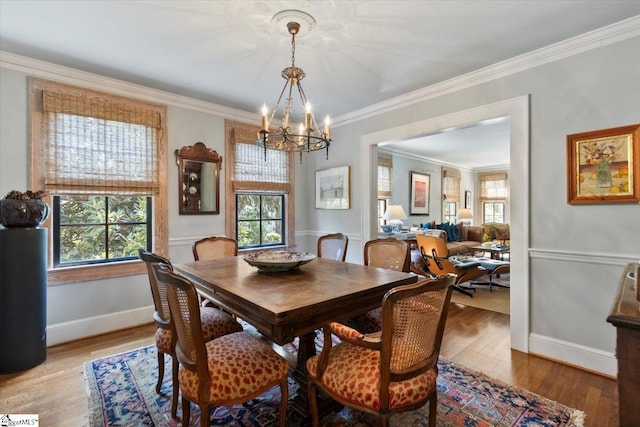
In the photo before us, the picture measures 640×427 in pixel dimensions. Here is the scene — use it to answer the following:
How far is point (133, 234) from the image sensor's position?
343 centimetres

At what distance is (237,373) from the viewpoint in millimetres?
1465

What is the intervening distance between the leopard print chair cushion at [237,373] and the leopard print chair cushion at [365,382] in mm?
216

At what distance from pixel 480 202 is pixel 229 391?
10.2 meters

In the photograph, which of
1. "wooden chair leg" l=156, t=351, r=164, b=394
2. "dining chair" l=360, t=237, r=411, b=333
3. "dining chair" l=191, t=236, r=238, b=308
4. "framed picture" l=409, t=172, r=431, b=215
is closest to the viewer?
"wooden chair leg" l=156, t=351, r=164, b=394

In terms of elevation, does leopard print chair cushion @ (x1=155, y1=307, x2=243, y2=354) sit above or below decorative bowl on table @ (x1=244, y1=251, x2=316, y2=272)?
below

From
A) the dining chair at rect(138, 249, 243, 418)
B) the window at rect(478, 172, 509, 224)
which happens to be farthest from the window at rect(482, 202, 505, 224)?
the dining chair at rect(138, 249, 243, 418)

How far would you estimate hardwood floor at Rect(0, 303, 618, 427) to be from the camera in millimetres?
1932

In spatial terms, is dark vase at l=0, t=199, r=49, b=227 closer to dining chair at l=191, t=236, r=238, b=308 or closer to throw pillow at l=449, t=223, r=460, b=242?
dining chair at l=191, t=236, r=238, b=308

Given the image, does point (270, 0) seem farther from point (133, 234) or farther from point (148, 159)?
point (133, 234)

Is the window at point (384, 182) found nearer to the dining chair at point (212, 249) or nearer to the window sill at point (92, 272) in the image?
the dining chair at point (212, 249)

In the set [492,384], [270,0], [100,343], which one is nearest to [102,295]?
[100,343]

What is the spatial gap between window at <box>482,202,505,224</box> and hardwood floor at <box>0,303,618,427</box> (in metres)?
7.43

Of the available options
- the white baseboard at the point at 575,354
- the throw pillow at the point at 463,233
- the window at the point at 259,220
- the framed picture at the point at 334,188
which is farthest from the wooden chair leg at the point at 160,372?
the throw pillow at the point at 463,233

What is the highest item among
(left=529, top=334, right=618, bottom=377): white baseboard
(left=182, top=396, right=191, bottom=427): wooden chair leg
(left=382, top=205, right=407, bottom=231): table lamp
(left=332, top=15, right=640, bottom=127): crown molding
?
(left=332, top=15, right=640, bottom=127): crown molding
